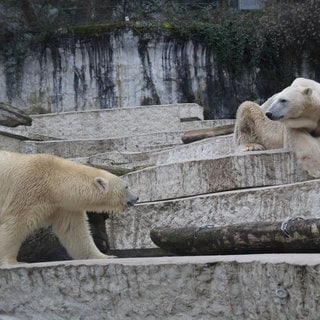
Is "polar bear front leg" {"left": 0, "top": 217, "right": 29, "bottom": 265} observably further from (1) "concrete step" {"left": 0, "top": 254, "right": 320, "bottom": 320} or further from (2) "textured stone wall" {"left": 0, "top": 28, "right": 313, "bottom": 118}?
(2) "textured stone wall" {"left": 0, "top": 28, "right": 313, "bottom": 118}

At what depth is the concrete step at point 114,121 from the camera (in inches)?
679

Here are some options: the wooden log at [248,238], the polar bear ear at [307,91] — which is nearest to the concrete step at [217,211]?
the wooden log at [248,238]

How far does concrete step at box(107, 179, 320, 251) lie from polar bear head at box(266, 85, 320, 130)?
A: 975 mm

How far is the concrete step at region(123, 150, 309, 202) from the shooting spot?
6.09 m

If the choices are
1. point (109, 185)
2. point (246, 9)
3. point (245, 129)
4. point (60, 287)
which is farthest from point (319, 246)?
point (246, 9)

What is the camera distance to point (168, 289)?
3.52 metres

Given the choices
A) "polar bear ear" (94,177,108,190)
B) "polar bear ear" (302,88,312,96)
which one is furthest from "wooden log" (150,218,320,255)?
"polar bear ear" (302,88,312,96)

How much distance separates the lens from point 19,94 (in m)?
21.0

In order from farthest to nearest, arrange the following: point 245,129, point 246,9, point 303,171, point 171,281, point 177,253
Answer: point 246,9, point 245,129, point 303,171, point 177,253, point 171,281

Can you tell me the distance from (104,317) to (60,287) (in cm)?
41

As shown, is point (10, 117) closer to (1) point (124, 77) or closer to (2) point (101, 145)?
(2) point (101, 145)

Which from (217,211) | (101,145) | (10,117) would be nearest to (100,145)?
(101,145)

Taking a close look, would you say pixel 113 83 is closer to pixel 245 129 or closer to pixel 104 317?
pixel 245 129

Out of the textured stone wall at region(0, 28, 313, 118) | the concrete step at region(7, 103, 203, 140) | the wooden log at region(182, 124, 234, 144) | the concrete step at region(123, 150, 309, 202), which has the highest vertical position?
the textured stone wall at region(0, 28, 313, 118)
